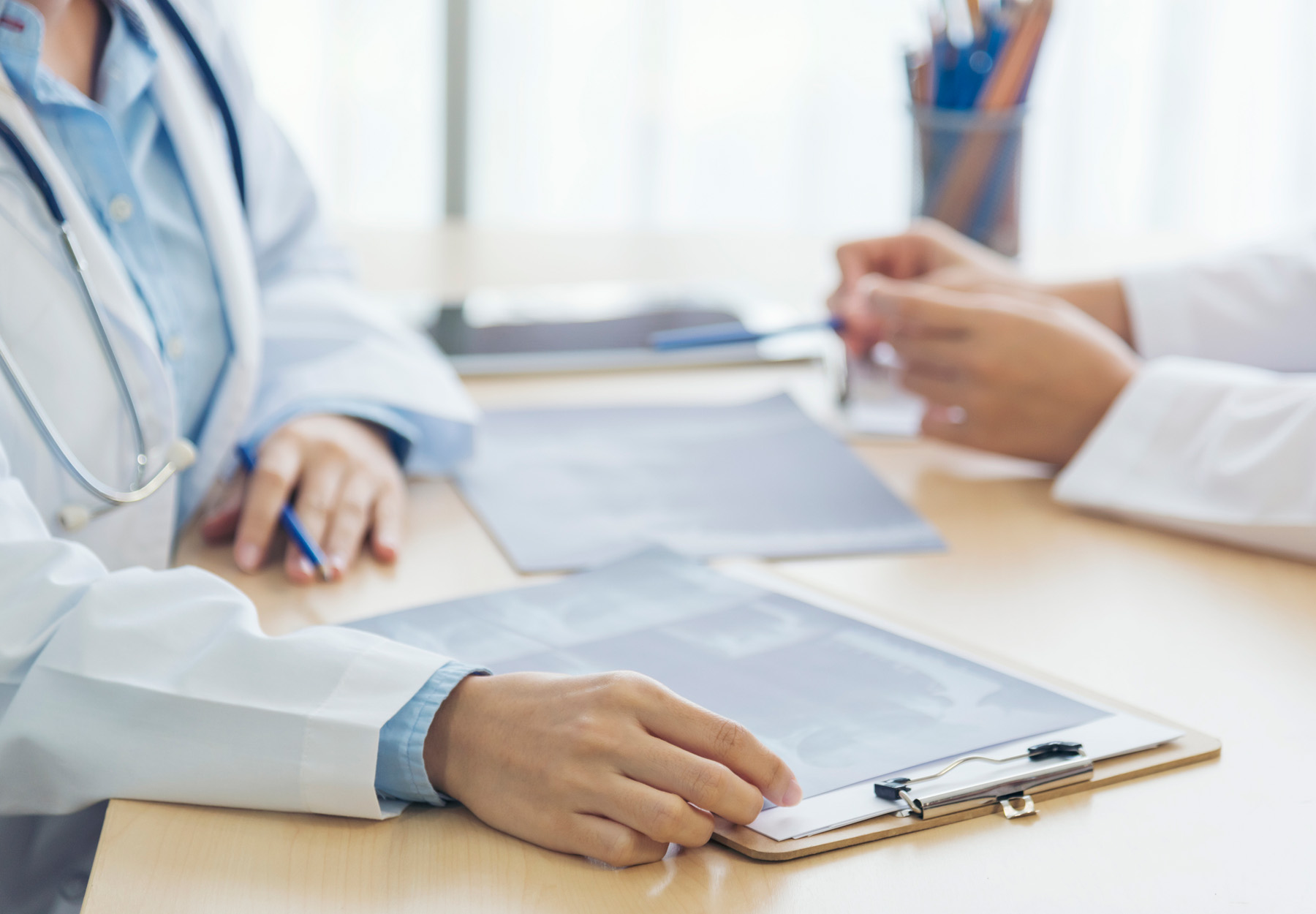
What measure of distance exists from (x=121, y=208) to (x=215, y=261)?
0.08 metres

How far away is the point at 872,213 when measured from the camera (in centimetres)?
300

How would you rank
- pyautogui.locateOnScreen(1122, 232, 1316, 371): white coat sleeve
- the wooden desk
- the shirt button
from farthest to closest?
pyautogui.locateOnScreen(1122, 232, 1316, 371): white coat sleeve → the shirt button → the wooden desk

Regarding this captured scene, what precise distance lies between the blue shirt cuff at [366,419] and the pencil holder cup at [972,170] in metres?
0.55

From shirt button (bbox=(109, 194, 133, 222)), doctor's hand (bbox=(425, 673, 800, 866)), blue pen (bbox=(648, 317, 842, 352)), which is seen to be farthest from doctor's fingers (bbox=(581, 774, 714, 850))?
blue pen (bbox=(648, 317, 842, 352))

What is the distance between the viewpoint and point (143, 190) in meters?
0.79

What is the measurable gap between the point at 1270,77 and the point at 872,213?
0.92m

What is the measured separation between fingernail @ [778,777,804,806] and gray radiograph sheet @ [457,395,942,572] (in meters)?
0.28

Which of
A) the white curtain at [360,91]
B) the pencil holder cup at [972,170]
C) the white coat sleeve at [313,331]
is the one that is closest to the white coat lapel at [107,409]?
the white coat sleeve at [313,331]

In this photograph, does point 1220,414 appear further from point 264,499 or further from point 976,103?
point 264,499

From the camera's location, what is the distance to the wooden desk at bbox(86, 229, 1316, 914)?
428 mm

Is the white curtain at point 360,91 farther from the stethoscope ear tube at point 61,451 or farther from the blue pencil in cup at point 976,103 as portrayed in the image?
the stethoscope ear tube at point 61,451

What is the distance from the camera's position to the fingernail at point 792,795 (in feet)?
1.51

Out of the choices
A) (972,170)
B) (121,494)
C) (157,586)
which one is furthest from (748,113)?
(157,586)

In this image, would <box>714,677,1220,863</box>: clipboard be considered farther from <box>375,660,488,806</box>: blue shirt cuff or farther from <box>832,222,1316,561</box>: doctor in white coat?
<box>832,222,1316,561</box>: doctor in white coat
